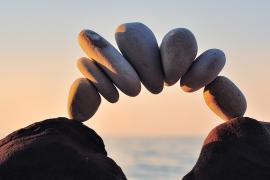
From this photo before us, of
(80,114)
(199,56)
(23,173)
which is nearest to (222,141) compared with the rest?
(199,56)

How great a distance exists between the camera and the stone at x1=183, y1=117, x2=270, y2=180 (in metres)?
2.26

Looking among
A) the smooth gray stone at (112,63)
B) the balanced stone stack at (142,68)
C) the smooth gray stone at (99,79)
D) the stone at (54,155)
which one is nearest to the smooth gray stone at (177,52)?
the balanced stone stack at (142,68)

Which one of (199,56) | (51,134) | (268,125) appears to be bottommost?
(268,125)

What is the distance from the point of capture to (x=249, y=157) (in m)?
2.31

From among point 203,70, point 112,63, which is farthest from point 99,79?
point 203,70

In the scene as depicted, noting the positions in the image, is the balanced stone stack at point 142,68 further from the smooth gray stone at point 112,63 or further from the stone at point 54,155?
the stone at point 54,155

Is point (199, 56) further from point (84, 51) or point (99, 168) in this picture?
point (99, 168)

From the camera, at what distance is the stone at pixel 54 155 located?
212cm

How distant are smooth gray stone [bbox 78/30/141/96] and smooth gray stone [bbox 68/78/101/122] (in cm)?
11

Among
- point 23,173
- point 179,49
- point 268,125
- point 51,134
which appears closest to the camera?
point 23,173

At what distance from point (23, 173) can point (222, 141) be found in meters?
0.82

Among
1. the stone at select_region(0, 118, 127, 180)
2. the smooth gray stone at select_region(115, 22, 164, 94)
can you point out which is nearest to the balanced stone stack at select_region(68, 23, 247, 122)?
the smooth gray stone at select_region(115, 22, 164, 94)

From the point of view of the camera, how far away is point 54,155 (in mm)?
2184

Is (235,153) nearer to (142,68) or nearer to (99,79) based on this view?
(142,68)
